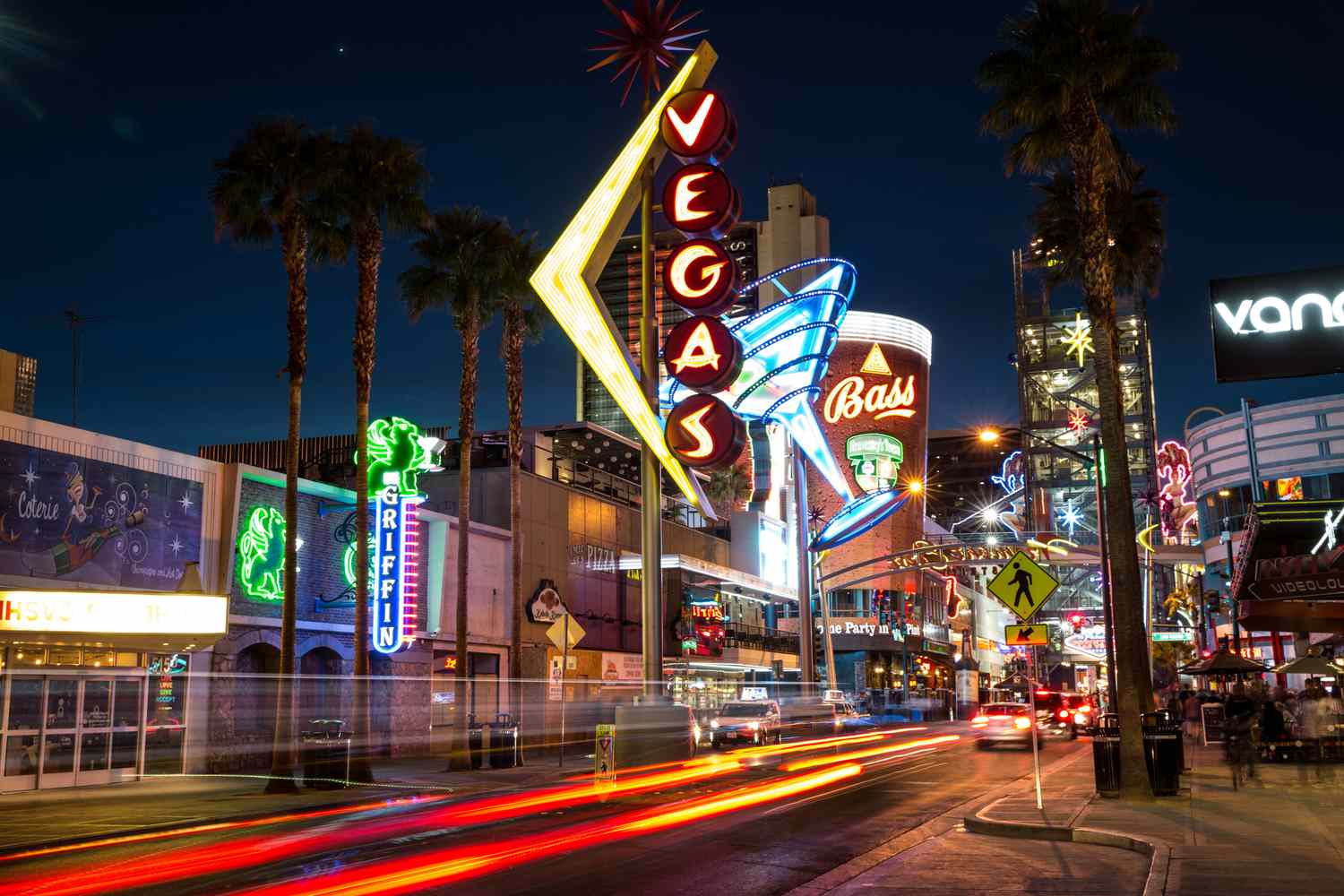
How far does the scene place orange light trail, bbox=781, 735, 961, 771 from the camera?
32728 mm

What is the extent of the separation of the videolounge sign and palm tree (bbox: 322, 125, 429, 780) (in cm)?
1906

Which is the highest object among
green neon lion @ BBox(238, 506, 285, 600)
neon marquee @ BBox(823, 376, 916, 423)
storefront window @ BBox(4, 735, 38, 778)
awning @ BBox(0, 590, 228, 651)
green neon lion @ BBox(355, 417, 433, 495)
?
neon marquee @ BBox(823, 376, 916, 423)

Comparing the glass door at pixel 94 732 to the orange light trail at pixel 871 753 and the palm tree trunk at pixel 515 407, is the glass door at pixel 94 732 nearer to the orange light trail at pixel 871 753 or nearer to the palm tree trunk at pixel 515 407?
the palm tree trunk at pixel 515 407

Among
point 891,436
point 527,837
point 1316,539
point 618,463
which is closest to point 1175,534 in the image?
point 891,436

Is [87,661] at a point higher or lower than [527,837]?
higher

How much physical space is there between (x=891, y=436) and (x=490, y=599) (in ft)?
176

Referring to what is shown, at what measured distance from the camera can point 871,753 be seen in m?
39.2

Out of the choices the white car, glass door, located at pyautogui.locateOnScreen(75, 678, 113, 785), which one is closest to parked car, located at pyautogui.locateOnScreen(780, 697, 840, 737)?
the white car

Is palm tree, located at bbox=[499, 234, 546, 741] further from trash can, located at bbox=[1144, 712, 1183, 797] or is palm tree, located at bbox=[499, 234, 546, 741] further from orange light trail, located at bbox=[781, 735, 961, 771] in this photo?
trash can, located at bbox=[1144, 712, 1183, 797]

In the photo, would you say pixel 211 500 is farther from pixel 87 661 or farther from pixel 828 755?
pixel 828 755

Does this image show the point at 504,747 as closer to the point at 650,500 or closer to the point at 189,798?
the point at 650,500

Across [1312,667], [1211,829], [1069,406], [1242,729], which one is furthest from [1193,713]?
[1069,406]

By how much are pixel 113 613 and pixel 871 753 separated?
2342 cm

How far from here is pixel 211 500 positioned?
3041cm
